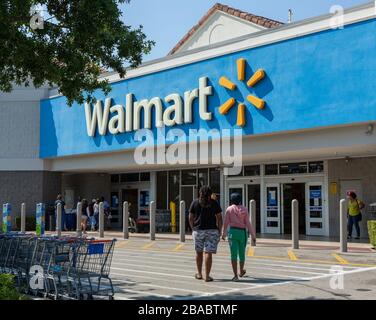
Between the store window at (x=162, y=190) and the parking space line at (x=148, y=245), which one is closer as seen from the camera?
the parking space line at (x=148, y=245)

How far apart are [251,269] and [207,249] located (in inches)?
93.1

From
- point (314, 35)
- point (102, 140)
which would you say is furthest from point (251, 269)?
point (102, 140)

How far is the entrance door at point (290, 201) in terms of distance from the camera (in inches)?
915

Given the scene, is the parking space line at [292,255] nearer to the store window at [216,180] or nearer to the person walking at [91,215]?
the store window at [216,180]

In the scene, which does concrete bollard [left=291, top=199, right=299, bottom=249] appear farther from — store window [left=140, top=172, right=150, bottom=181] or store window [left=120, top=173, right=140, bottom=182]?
store window [left=120, top=173, right=140, bottom=182]

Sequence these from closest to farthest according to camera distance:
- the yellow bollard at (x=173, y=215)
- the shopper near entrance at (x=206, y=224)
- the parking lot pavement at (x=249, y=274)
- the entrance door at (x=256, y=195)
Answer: the parking lot pavement at (x=249, y=274) < the shopper near entrance at (x=206, y=224) < the entrance door at (x=256, y=195) < the yellow bollard at (x=173, y=215)

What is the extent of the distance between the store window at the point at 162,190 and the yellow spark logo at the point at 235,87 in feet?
30.4

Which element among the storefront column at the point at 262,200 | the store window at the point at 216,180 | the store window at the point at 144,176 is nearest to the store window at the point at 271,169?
the storefront column at the point at 262,200

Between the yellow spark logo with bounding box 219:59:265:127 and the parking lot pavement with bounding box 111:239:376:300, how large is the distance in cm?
485

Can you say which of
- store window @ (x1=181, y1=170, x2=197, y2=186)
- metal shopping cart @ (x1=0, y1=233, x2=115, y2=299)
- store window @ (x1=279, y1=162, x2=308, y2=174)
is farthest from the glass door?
metal shopping cart @ (x1=0, y1=233, x2=115, y2=299)

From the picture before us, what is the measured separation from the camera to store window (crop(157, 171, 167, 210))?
29047 mm

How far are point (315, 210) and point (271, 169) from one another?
109 inches

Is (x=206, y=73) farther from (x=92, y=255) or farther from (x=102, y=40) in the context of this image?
(x=92, y=255)
